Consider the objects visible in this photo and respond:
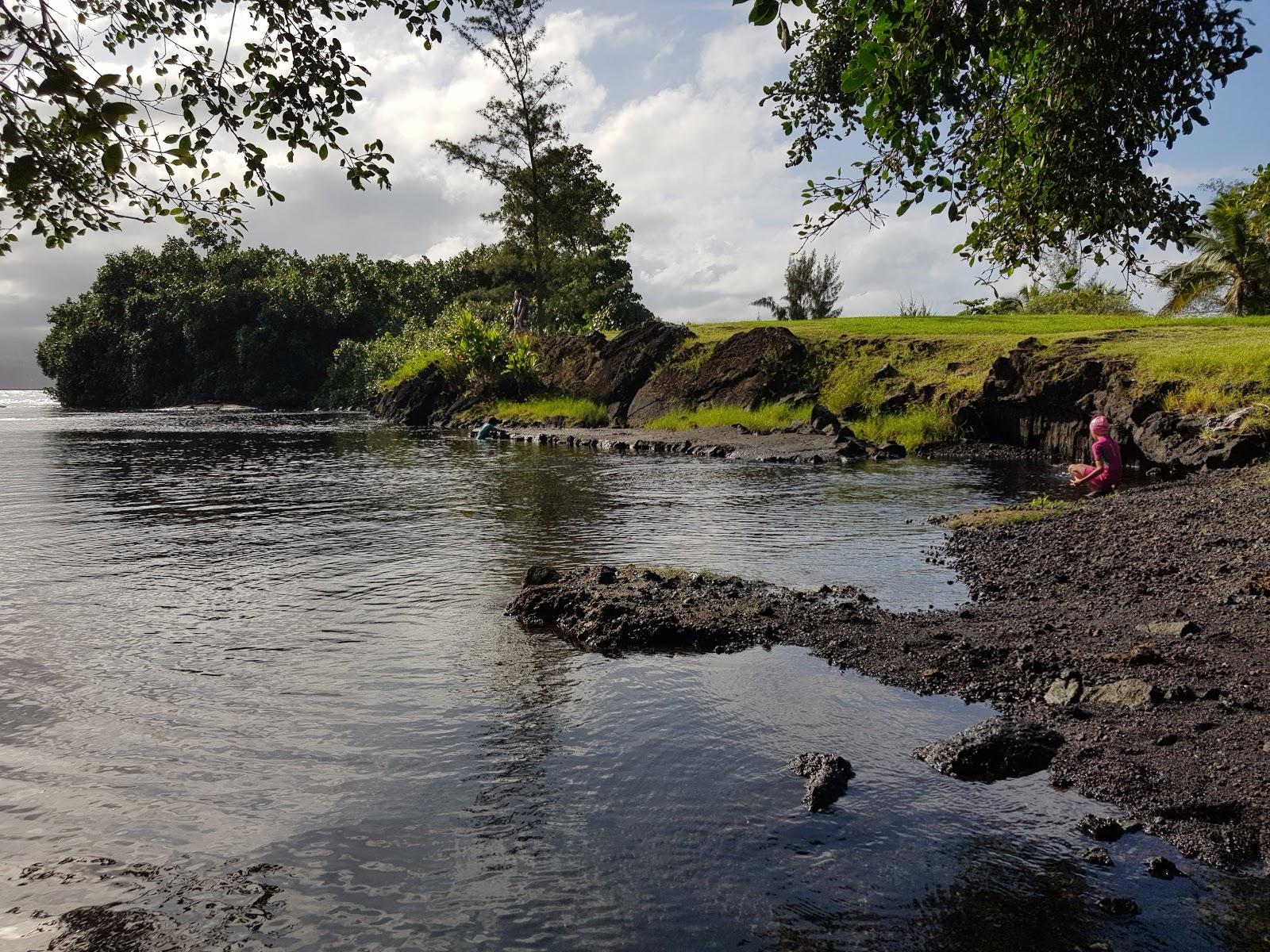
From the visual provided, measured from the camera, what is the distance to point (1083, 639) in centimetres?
854

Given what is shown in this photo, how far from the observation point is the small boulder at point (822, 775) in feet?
19.5

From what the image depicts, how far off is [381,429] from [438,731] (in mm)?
40206

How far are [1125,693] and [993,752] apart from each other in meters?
1.46

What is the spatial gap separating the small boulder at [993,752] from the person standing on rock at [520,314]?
49072 mm

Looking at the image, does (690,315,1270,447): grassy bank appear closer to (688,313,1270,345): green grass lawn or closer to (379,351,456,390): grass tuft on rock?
(688,313,1270,345): green grass lawn

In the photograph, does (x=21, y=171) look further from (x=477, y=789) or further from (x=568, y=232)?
(x=568, y=232)

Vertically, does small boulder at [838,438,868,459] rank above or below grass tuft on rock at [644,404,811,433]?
below

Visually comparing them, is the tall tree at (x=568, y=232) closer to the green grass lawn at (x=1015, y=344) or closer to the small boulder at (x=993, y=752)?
the green grass lawn at (x=1015, y=344)

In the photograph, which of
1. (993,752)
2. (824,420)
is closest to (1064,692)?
(993,752)

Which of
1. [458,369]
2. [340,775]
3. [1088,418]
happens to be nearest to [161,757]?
[340,775]

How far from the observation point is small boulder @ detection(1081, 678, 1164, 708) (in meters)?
6.89

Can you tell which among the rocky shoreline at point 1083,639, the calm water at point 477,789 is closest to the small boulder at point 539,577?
Answer: the rocky shoreline at point 1083,639

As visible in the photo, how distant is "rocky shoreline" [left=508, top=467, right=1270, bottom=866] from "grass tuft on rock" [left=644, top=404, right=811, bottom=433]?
61.0ft

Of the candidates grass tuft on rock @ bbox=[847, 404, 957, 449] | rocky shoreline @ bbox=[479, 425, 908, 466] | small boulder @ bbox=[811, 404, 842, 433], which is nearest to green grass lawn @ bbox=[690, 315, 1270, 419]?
grass tuft on rock @ bbox=[847, 404, 957, 449]
